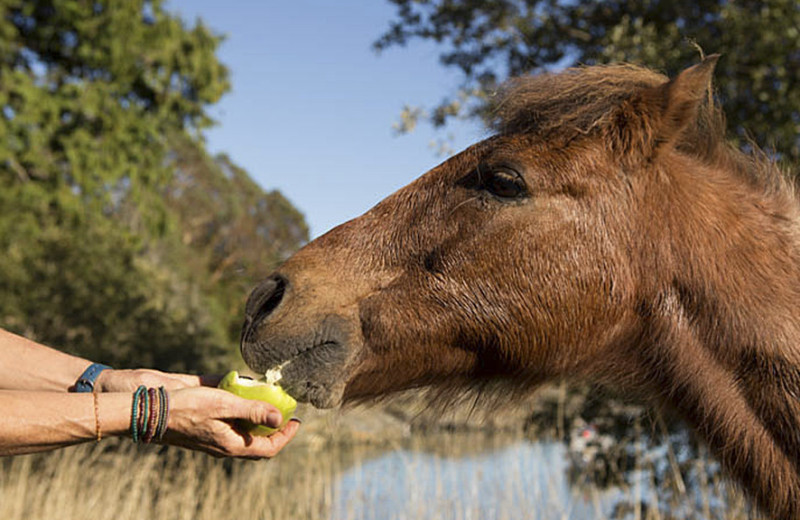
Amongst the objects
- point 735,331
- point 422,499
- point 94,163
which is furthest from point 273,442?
point 94,163

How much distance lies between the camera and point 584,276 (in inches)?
94.9

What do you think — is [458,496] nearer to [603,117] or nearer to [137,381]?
[137,381]

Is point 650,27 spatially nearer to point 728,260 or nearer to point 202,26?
point 728,260

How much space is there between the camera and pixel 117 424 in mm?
2148

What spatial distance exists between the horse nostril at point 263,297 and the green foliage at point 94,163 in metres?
7.39

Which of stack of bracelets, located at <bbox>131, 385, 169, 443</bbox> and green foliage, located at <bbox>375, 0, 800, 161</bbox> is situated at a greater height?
green foliage, located at <bbox>375, 0, 800, 161</bbox>

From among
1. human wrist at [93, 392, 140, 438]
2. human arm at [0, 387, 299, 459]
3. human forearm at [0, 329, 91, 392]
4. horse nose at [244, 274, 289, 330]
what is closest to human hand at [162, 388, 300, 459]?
human arm at [0, 387, 299, 459]

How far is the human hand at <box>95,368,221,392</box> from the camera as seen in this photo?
271 centimetres

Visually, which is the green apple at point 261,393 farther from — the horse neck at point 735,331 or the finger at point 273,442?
the horse neck at point 735,331

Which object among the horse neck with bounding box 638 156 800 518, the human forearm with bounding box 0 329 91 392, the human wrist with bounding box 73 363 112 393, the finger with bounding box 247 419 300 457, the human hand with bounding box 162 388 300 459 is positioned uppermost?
the human forearm with bounding box 0 329 91 392

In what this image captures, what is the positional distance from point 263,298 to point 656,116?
1.48 m

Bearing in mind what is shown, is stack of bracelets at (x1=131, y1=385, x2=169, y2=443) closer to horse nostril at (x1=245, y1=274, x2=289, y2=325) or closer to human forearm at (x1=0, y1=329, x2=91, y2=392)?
horse nostril at (x1=245, y1=274, x2=289, y2=325)

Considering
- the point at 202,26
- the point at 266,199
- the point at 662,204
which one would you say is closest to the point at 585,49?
the point at 662,204

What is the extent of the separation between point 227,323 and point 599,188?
1520 centimetres
